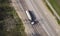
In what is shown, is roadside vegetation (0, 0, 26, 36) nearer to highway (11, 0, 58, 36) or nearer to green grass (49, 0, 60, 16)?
highway (11, 0, 58, 36)

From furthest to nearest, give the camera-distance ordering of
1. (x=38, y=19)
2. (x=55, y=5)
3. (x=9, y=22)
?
(x=55, y=5) → (x=38, y=19) → (x=9, y=22)

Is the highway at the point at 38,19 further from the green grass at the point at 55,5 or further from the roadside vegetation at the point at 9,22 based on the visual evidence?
the green grass at the point at 55,5

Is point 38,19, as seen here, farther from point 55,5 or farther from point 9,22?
point 9,22

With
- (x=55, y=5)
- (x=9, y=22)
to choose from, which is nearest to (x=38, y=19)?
(x=55, y=5)

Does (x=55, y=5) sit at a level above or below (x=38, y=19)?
above

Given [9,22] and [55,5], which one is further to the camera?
[55,5]

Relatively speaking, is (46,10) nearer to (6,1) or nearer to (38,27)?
(38,27)
